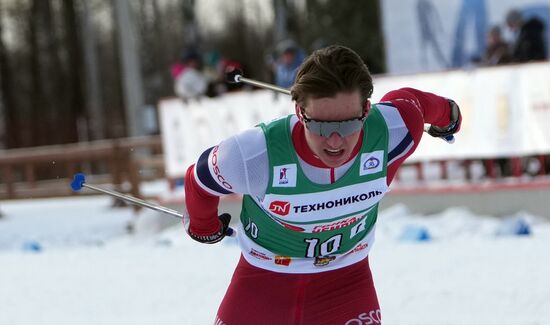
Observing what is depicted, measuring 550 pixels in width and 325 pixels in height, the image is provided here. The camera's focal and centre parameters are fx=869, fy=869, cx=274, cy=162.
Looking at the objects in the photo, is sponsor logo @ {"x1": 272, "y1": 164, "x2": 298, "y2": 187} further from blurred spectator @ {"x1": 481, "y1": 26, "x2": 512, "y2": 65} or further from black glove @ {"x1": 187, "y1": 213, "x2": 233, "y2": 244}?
blurred spectator @ {"x1": 481, "y1": 26, "x2": 512, "y2": 65}

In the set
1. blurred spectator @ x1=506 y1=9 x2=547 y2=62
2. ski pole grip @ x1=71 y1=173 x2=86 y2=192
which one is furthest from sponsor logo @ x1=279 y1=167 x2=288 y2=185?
blurred spectator @ x1=506 y1=9 x2=547 y2=62

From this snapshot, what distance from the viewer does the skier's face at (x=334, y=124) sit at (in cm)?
277

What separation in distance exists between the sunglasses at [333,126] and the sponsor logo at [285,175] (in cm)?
18

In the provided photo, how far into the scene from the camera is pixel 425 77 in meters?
9.58

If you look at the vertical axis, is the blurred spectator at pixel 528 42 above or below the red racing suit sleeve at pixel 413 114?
below

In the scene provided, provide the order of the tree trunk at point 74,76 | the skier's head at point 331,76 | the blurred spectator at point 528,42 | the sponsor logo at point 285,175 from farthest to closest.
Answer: the tree trunk at point 74,76 → the blurred spectator at point 528,42 → the sponsor logo at point 285,175 → the skier's head at point 331,76

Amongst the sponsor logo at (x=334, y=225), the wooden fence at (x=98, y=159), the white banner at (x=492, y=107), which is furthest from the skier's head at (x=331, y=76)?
the wooden fence at (x=98, y=159)

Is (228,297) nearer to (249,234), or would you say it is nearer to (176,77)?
(249,234)

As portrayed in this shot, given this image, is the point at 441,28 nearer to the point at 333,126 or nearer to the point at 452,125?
the point at 452,125

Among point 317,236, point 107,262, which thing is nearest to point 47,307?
point 107,262

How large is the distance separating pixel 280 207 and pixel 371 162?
353 millimetres

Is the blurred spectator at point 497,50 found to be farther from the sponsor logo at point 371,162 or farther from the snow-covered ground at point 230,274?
the sponsor logo at point 371,162

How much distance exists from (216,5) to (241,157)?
2316 inches

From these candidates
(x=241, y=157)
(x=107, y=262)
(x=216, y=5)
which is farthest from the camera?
(x=216, y=5)
